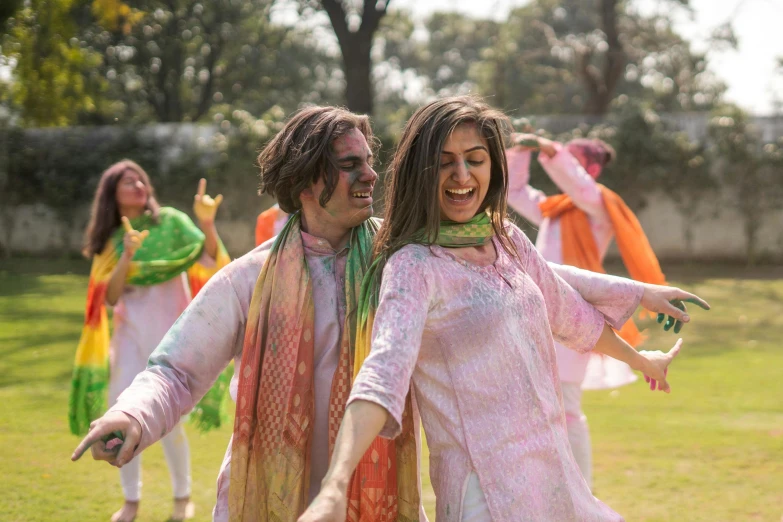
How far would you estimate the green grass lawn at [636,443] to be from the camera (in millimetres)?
5465

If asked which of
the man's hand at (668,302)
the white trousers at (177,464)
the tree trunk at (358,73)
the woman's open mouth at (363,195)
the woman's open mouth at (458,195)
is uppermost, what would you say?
the tree trunk at (358,73)

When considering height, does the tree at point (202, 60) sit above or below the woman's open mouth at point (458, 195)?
above

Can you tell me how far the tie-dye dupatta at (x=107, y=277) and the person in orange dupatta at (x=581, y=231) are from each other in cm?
193

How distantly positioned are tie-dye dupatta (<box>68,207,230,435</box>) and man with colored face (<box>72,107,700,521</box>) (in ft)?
9.24

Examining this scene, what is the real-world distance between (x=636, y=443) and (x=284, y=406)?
187 inches

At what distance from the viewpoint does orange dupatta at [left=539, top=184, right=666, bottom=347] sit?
5.48 m

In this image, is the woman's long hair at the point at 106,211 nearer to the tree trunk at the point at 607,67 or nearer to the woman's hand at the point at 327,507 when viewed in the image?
the woman's hand at the point at 327,507

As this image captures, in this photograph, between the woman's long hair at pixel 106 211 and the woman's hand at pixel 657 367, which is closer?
the woman's hand at pixel 657 367

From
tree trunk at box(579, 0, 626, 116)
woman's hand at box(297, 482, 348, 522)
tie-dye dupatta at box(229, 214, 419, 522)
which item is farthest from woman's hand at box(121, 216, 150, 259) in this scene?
tree trunk at box(579, 0, 626, 116)

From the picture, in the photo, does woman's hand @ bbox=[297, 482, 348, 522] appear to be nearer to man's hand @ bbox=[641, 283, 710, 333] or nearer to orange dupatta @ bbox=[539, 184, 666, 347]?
man's hand @ bbox=[641, 283, 710, 333]

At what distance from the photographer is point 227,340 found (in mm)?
2654

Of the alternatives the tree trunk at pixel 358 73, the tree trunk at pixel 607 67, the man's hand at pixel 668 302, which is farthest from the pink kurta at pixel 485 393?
the tree trunk at pixel 607 67

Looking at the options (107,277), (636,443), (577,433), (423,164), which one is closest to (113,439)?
(423,164)

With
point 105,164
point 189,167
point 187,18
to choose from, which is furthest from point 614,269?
point 187,18
